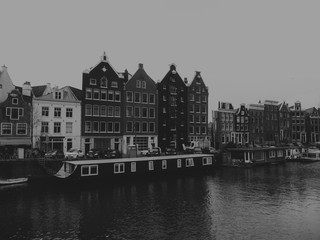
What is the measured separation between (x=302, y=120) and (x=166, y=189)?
92.5m

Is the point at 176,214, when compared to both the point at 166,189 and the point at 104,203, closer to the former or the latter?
the point at 104,203

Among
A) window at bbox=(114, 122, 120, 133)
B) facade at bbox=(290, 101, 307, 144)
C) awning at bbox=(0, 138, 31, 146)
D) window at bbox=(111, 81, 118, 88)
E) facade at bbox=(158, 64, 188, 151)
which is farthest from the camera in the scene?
facade at bbox=(290, 101, 307, 144)

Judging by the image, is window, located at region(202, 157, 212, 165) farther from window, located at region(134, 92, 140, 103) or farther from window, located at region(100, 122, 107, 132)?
window, located at region(100, 122, 107, 132)

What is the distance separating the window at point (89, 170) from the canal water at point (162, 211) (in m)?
2.09

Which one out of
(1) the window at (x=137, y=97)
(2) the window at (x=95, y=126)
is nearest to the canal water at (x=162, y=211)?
(2) the window at (x=95, y=126)

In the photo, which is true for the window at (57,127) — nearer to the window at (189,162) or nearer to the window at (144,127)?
the window at (144,127)

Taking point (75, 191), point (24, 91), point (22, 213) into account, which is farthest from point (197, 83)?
point (22, 213)

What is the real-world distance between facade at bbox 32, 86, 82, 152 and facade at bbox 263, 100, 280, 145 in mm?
69261

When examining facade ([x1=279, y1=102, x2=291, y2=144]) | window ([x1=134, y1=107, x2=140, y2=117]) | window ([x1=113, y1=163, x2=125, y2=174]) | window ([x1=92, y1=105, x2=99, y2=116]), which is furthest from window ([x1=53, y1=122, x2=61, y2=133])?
facade ([x1=279, y1=102, x2=291, y2=144])

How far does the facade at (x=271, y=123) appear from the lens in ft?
332

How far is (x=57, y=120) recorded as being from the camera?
200 ft

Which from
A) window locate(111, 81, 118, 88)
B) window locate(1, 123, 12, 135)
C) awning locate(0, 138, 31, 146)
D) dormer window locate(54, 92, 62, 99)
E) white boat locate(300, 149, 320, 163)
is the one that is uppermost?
window locate(111, 81, 118, 88)

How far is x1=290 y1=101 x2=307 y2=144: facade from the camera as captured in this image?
112375mm

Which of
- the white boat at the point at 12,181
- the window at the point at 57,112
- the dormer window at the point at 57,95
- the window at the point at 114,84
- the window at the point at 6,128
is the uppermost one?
the window at the point at 114,84
